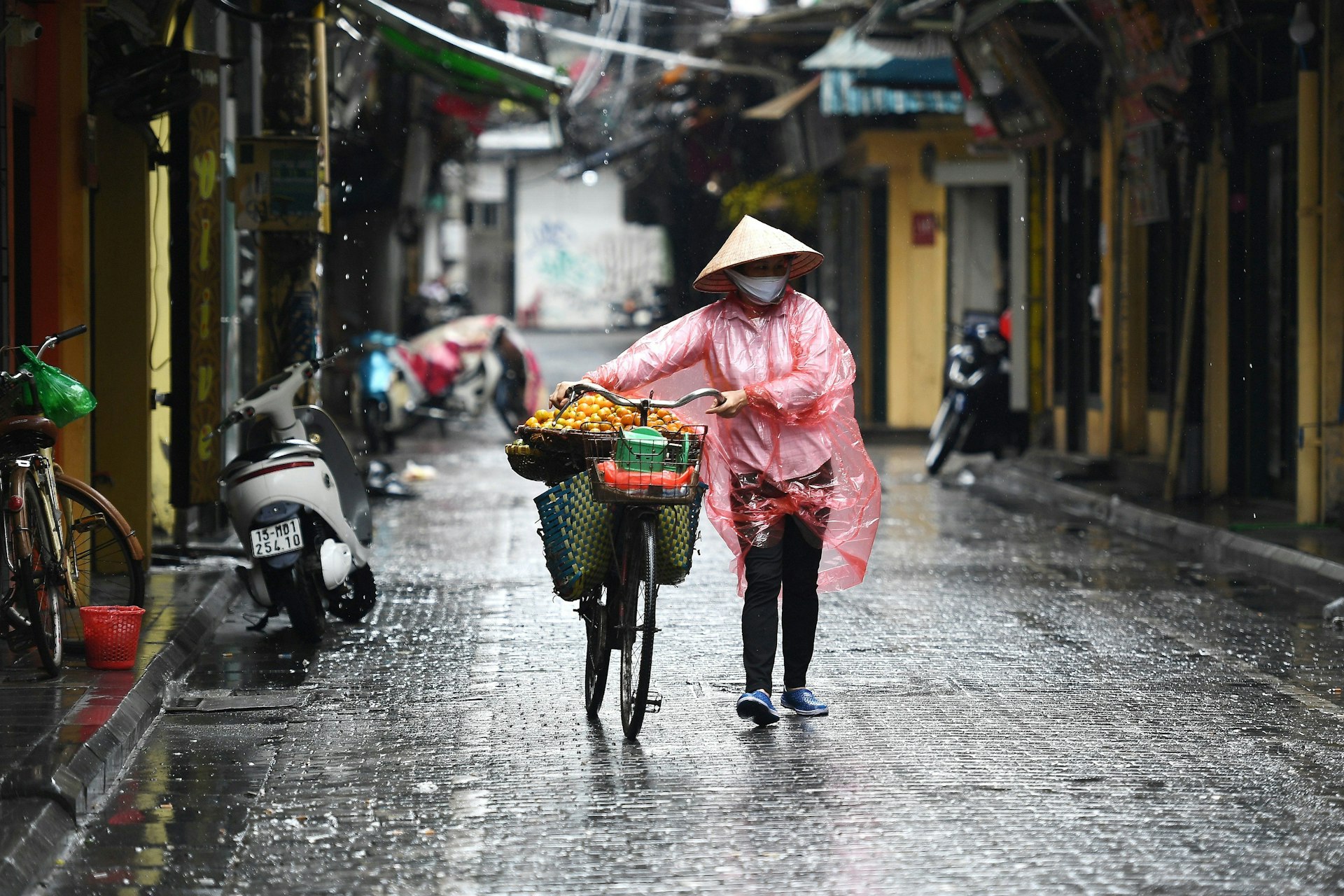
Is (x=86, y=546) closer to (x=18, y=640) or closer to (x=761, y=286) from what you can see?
(x=18, y=640)

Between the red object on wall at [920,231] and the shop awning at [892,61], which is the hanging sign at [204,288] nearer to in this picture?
the shop awning at [892,61]

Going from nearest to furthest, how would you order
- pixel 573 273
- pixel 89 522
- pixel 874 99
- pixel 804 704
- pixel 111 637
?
1. pixel 804 704
2. pixel 111 637
3. pixel 89 522
4. pixel 874 99
5. pixel 573 273

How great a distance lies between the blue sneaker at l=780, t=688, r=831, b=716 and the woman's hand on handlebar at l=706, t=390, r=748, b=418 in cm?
112

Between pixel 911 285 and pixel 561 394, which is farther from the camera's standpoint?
pixel 911 285

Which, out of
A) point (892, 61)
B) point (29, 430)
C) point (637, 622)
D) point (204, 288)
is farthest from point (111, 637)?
point (892, 61)

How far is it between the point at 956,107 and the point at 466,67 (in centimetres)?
570

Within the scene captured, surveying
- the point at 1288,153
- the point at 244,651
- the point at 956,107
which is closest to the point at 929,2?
the point at 1288,153

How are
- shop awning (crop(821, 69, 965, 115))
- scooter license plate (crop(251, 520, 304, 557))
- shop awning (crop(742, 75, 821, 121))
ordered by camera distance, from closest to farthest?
scooter license plate (crop(251, 520, 304, 557)), shop awning (crop(821, 69, 965, 115)), shop awning (crop(742, 75, 821, 121))

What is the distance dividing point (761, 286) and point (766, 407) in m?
0.44

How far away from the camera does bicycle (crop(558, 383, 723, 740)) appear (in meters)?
5.63

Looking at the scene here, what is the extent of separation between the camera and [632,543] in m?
5.97

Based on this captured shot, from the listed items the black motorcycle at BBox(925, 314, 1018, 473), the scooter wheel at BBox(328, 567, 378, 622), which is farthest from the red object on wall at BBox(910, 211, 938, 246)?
the scooter wheel at BBox(328, 567, 378, 622)

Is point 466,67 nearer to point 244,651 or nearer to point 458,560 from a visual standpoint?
point 458,560

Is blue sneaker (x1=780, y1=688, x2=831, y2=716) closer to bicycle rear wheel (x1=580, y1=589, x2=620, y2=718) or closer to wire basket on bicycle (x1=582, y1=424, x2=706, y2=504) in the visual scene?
bicycle rear wheel (x1=580, y1=589, x2=620, y2=718)
